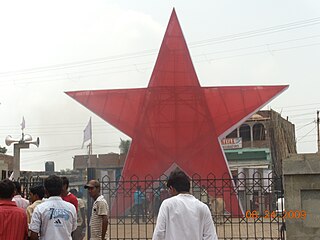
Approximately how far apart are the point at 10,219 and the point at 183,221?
153cm

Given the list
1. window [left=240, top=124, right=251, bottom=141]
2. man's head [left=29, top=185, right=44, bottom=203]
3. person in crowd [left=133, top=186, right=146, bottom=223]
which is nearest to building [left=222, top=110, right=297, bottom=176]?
window [left=240, top=124, right=251, bottom=141]

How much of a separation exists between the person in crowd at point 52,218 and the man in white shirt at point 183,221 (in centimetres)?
95

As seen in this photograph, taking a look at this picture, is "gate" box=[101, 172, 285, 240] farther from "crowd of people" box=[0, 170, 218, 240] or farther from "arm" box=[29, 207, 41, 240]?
"arm" box=[29, 207, 41, 240]

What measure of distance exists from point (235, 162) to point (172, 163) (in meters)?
16.8

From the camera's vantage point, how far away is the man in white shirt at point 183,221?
4.05m

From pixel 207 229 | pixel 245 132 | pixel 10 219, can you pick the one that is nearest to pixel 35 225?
pixel 10 219

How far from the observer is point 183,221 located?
4051 mm

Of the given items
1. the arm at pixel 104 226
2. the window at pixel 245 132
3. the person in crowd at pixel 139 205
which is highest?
the window at pixel 245 132

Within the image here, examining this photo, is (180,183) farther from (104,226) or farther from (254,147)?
(254,147)

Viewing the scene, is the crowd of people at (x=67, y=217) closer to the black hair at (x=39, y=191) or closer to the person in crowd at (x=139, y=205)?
the black hair at (x=39, y=191)

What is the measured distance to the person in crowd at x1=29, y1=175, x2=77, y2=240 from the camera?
14.8ft

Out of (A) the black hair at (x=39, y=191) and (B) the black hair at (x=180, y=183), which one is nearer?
(B) the black hair at (x=180, y=183)

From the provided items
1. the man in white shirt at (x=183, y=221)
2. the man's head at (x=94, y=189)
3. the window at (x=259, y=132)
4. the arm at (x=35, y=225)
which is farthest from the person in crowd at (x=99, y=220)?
the window at (x=259, y=132)

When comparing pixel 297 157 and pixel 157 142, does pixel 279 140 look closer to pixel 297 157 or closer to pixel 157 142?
pixel 157 142
